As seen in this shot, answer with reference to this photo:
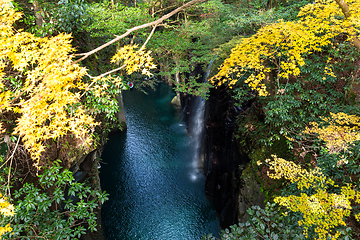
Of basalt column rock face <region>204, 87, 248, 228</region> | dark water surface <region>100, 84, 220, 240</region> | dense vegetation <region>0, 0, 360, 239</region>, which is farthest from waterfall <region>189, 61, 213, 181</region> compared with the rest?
dense vegetation <region>0, 0, 360, 239</region>

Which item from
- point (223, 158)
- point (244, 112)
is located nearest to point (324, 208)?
point (244, 112)

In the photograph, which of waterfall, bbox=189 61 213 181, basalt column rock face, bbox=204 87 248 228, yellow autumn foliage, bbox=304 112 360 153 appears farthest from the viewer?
waterfall, bbox=189 61 213 181

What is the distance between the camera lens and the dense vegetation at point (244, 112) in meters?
3.88

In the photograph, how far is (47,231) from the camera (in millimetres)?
4922

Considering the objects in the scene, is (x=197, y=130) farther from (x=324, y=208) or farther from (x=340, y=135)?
(x=324, y=208)

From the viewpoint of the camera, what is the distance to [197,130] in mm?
16359

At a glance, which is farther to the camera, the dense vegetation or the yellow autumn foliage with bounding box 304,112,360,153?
the yellow autumn foliage with bounding box 304,112,360,153

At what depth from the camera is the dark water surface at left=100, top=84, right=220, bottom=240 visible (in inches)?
373

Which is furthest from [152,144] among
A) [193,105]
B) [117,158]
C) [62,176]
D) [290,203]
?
[290,203]

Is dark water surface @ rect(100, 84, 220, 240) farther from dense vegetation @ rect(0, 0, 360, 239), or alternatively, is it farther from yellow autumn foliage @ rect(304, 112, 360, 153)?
yellow autumn foliage @ rect(304, 112, 360, 153)

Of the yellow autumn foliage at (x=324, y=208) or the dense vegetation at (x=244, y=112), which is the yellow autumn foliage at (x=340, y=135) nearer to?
the dense vegetation at (x=244, y=112)

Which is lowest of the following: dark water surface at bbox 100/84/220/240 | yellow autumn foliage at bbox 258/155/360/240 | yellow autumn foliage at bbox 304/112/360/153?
dark water surface at bbox 100/84/220/240

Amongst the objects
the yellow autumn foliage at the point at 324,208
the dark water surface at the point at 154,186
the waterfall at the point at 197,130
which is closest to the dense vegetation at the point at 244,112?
the yellow autumn foliage at the point at 324,208

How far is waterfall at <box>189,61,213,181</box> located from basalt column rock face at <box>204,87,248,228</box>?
2.01 metres
